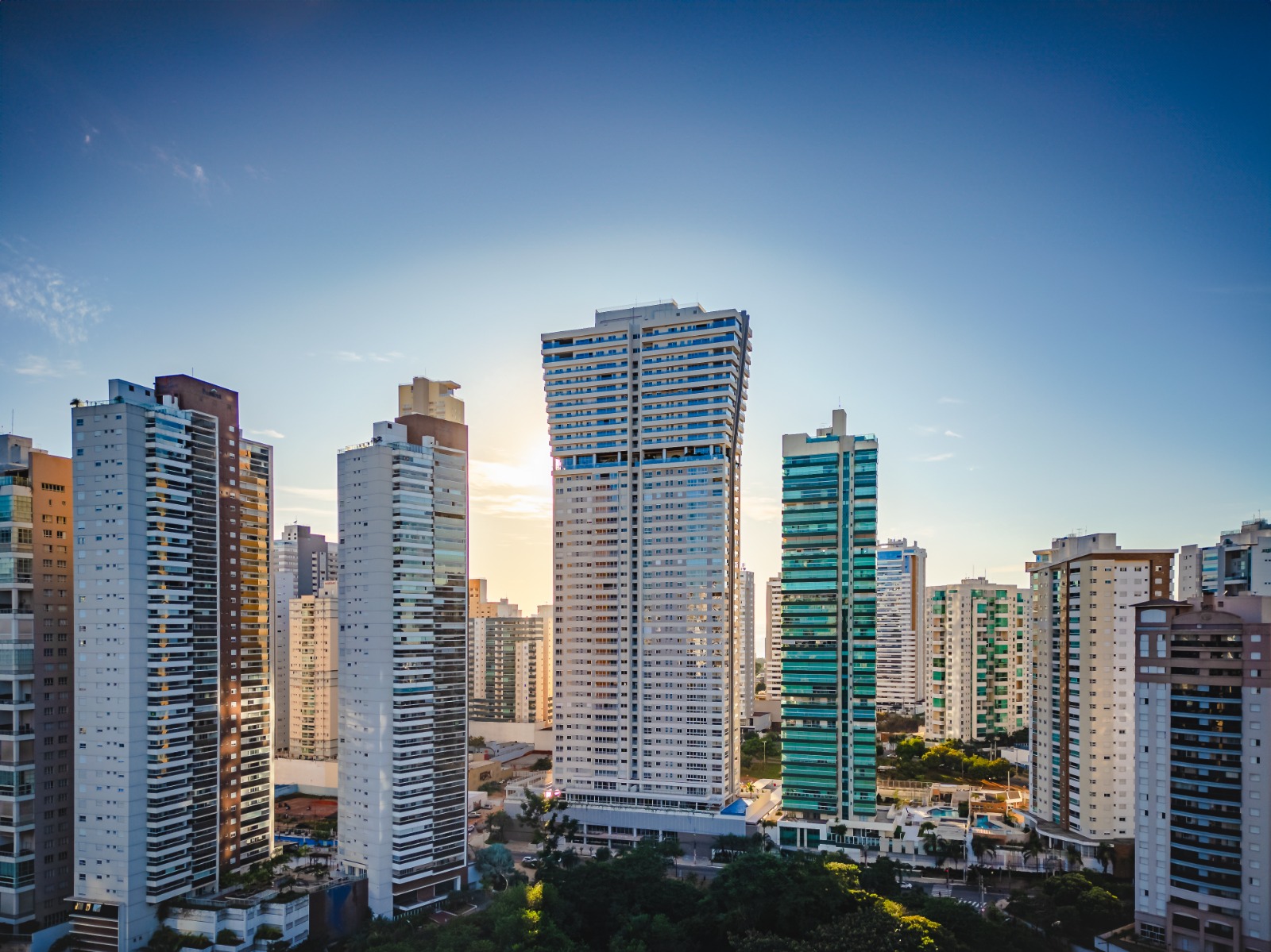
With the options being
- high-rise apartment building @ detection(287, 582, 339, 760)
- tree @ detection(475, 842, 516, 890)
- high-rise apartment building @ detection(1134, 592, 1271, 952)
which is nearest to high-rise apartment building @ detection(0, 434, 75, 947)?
tree @ detection(475, 842, 516, 890)

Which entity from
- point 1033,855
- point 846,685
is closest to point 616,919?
point 846,685

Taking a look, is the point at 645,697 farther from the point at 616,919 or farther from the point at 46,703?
the point at 46,703

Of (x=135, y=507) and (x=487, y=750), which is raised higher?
(x=135, y=507)

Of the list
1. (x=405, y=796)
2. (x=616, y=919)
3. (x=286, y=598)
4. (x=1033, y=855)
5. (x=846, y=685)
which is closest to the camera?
(x=616, y=919)

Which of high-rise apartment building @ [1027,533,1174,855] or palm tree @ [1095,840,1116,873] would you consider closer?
palm tree @ [1095,840,1116,873]

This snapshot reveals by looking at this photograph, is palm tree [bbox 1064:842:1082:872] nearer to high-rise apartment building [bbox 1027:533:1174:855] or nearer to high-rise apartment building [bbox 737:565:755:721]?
high-rise apartment building [bbox 1027:533:1174:855]

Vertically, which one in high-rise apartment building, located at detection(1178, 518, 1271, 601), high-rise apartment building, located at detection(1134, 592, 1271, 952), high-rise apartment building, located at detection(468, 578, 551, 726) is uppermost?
high-rise apartment building, located at detection(1178, 518, 1271, 601)

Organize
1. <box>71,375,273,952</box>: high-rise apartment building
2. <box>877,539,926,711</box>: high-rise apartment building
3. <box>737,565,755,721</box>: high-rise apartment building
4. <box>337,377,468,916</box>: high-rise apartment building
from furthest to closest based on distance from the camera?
<box>877,539,926,711</box>: high-rise apartment building → <box>737,565,755,721</box>: high-rise apartment building → <box>337,377,468,916</box>: high-rise apartment building → <box>71,375,273,952</box>: high-rise apartment building
